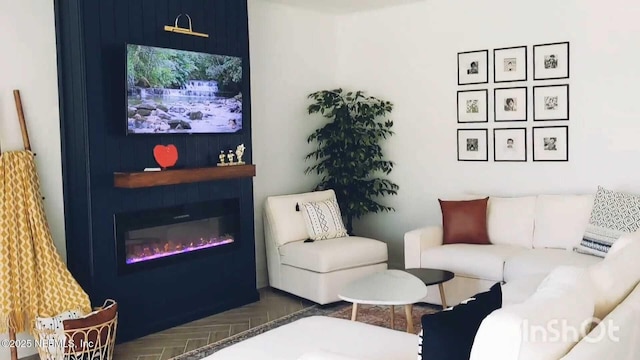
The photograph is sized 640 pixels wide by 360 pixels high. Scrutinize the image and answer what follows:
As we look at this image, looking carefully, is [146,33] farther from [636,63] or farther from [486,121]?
[636,63]

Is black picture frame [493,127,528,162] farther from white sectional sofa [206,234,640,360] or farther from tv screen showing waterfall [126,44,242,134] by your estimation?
white sectional sofa [206,234,640,360]

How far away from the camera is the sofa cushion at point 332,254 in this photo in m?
4.68

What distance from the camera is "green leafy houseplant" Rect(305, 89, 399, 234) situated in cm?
557

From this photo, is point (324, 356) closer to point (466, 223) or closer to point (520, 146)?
point (466, 223)

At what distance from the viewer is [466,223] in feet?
15.6

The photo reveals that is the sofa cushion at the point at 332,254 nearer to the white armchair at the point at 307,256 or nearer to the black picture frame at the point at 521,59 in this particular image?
the white armchair at the point at 307,256

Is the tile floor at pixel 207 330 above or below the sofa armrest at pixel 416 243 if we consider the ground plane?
below

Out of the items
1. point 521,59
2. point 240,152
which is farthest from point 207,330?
point 521,59

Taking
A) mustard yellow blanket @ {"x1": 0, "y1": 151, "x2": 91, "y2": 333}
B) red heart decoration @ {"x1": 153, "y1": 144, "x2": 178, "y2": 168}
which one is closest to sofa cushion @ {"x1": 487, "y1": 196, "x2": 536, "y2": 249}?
red heart decoration @ {"x1": 153, "y1": 144, "x2": 178, "y2": 168}

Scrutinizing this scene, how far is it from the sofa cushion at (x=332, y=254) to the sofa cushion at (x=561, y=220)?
4.21 ft

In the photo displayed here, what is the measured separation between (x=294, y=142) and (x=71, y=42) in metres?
2.44

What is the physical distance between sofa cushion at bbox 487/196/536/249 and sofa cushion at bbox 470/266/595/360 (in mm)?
2786

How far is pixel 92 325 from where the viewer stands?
343 centimetres

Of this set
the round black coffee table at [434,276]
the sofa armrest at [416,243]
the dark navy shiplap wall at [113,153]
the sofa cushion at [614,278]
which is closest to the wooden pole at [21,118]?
the dark navy shiplap wall at [113,153]
